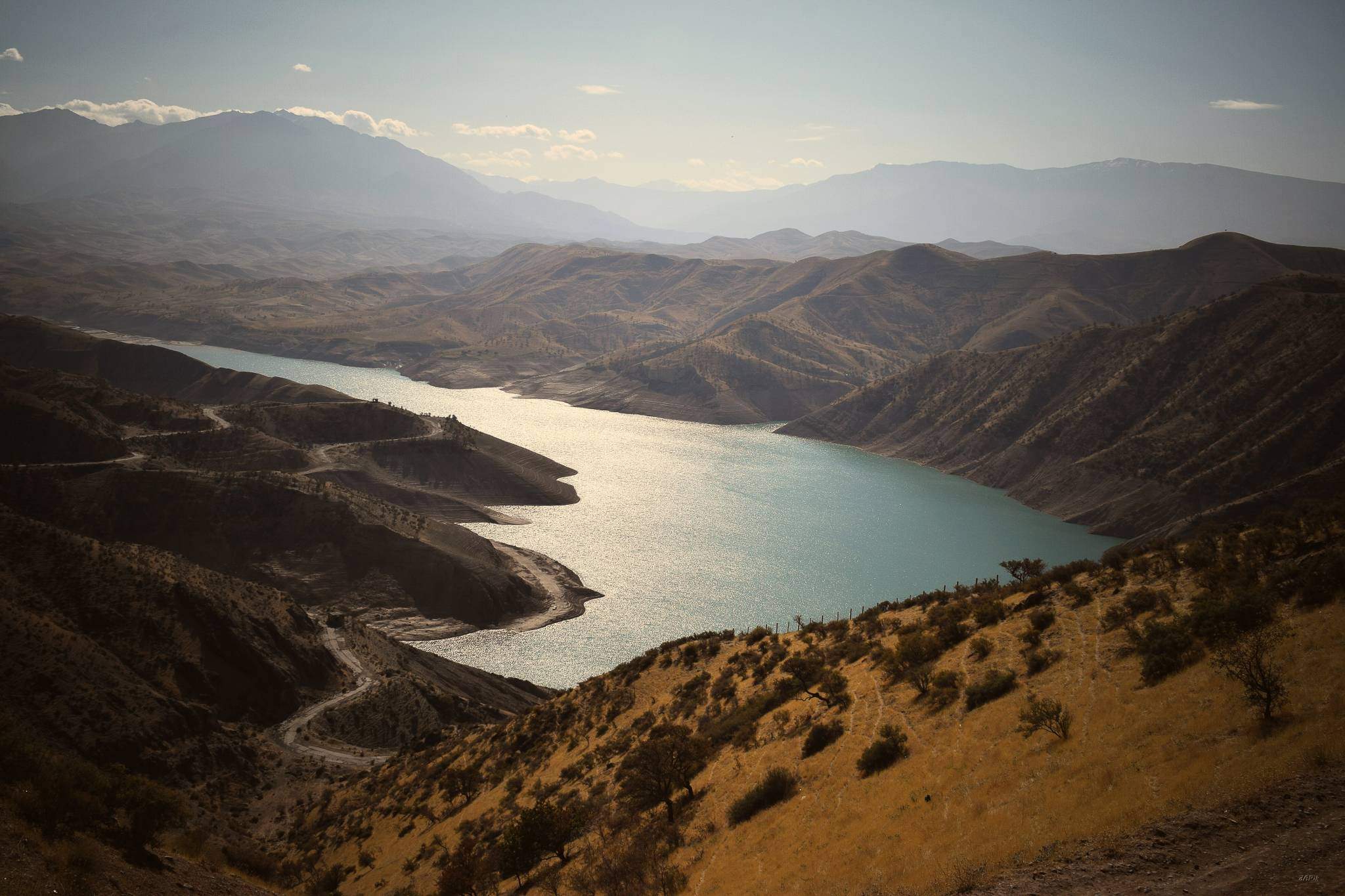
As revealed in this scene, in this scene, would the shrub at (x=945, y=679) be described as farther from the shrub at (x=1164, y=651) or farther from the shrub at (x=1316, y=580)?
the shrub at (x=1316, y=580)

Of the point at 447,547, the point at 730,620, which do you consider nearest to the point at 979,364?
the point at 730,620

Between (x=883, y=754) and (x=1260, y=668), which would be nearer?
(x=1260, y=668)

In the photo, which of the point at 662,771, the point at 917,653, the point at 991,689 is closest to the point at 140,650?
the point at 662,771

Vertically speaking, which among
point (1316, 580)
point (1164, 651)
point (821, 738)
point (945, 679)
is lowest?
point (821, 738)

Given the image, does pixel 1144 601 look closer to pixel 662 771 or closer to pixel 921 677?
pixel 921 677

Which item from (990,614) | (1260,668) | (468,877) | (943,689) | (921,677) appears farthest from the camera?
(990,614)

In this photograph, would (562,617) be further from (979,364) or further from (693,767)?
(979,364)

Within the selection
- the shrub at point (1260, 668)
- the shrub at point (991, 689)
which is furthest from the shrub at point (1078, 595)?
the shrub at point (1260, 668)
